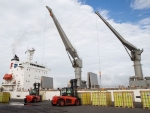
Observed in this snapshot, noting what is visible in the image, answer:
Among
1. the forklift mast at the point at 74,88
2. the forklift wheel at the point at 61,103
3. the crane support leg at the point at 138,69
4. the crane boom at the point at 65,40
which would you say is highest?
the crane boom at the point at 65,40

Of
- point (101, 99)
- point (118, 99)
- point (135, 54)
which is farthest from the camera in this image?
point (135, 54)

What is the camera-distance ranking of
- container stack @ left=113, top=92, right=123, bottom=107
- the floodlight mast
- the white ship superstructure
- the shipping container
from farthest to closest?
the white ship superstructure → the shipping container → the floodlight mast → container stack @ left=113, top=92, right=123, bottom=107

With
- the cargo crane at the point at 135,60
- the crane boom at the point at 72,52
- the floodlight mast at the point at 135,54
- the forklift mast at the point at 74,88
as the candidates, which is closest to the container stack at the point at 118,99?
the forklift mast at the point at 74,88

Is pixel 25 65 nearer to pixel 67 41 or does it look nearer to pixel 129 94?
pixel 67 41

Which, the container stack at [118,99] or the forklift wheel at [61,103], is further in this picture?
the forklift wheel at [61,103]

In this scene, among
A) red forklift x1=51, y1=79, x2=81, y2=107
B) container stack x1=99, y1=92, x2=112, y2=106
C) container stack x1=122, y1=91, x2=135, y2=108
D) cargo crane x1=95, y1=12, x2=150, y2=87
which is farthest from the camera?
cargo crane x1=95, y1=12, x2=150, y2=87

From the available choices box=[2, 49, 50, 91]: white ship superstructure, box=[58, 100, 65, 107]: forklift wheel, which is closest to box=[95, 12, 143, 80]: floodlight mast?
box=[58, 100, 65, 107]: forklift wheel

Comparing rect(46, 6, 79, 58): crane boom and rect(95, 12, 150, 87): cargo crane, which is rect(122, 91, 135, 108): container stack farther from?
rect(46, 6, 79, 58): crane boom

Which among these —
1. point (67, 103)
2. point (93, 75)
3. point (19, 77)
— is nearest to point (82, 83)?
Result: point (93, 75)

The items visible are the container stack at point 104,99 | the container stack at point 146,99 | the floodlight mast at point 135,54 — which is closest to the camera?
the container stack at point 146,99

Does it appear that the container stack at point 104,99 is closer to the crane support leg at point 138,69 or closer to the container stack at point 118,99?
the container stack at point 118,99

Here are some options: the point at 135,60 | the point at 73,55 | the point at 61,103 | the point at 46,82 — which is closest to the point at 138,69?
the point at 135,60

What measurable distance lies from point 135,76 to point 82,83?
11.3 metres

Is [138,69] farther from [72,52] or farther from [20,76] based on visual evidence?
[20,76]
